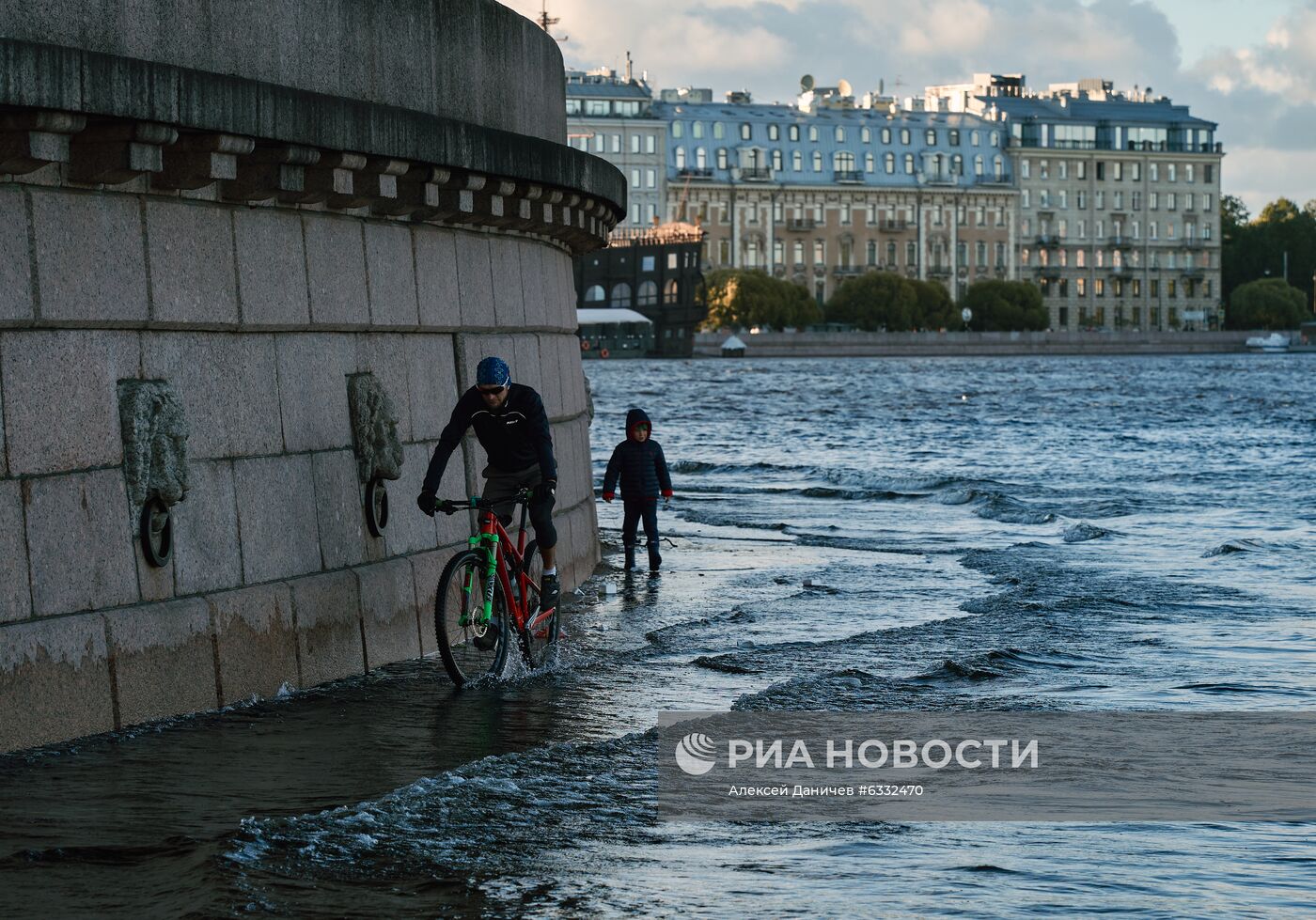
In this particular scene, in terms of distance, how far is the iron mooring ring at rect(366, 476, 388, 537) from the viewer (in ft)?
38.7

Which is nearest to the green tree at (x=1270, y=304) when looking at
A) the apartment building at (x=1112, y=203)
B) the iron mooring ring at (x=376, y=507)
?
the apartment building at (x=1112, y=203)

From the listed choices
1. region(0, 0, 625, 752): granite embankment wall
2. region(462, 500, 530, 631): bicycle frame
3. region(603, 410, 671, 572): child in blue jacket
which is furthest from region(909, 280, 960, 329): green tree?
region(462, 500, 530, 631): bicycle frame

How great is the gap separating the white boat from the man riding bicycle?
15497 cm

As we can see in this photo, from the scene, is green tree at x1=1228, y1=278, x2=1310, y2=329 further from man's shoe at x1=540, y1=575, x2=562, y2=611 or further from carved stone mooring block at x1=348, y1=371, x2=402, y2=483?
carved stone mooring block at x1=348, y1=371, x2=402, y2=483

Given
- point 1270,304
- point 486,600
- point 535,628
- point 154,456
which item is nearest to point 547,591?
point 535,628

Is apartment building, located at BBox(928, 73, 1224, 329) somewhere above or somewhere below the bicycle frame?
above

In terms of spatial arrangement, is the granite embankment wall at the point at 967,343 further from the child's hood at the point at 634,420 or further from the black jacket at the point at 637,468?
the child's hood at the point at 634,420

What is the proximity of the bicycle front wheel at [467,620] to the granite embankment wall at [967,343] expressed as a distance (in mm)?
130206

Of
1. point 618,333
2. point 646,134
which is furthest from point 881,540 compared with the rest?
point 646,134

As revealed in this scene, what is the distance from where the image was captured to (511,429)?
1128 cm

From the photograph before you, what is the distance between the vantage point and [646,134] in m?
161

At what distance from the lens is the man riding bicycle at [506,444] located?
10875mm

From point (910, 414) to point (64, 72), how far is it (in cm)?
5550

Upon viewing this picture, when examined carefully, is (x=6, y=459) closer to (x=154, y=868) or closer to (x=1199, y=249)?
(x=154, y=868)
